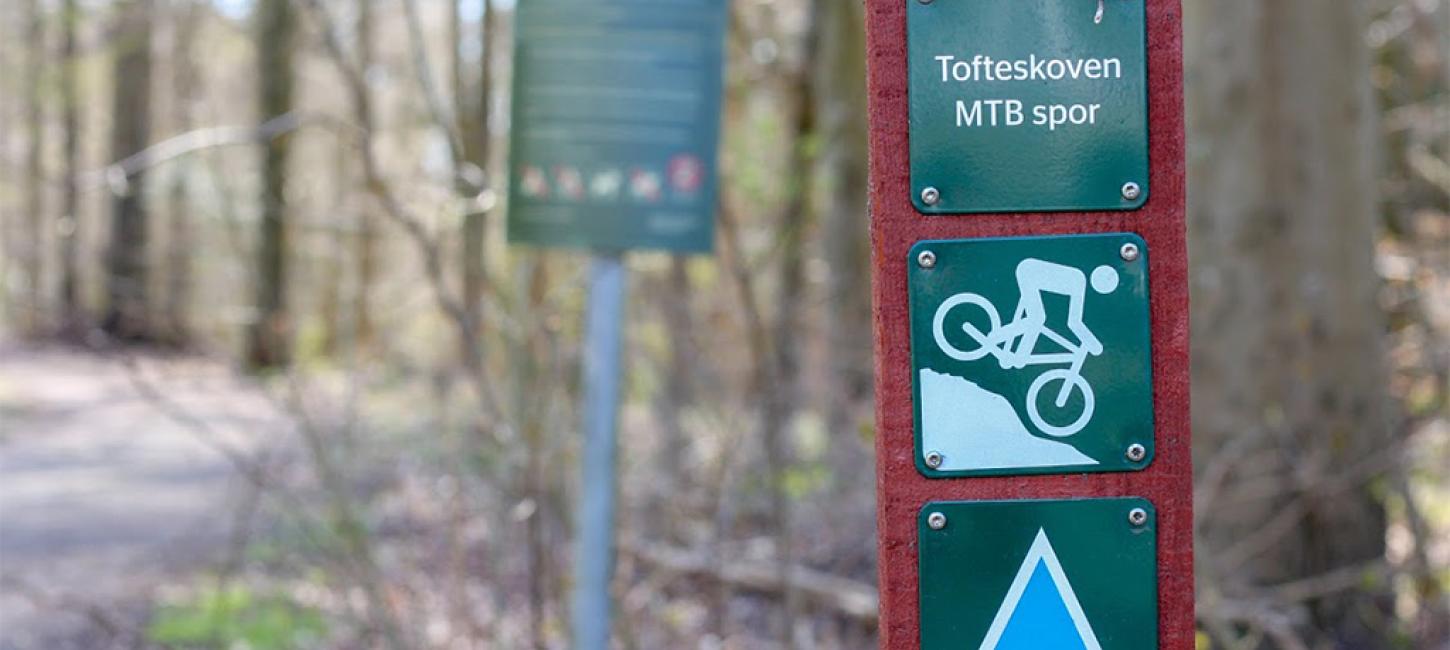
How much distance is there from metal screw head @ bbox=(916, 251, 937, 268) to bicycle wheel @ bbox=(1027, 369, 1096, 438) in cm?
18

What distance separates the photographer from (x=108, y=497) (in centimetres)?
1086

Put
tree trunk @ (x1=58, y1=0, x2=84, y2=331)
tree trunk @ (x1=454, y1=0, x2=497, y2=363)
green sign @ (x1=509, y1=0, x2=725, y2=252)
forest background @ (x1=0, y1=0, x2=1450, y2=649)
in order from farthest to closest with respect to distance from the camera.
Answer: tree trunk @ (x1=58, y1=0, x2=84, y2=331) < tree trunk @ (x1=454, y1=0, x2=497, y2=363) < forest background @ (x1=0, y1=0, x2=1450, y2=649) < green sign @ (x1=509, y1=0, x2=725, y2=252)

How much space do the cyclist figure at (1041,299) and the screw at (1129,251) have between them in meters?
0.02

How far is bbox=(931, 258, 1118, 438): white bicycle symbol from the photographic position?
1864mm

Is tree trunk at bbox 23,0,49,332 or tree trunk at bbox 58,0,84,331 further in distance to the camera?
tree trunk at bbox 23,0,49,332

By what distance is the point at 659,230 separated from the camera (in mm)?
3789

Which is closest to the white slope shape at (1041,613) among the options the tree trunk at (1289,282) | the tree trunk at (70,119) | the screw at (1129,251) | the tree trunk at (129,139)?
the screw at (1129,251)

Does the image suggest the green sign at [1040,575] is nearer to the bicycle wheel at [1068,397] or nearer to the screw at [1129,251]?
the bicycle wheel at [1068,397]

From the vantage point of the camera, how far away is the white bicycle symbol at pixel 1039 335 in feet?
6.12

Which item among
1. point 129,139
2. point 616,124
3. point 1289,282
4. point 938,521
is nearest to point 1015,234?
point 938,521

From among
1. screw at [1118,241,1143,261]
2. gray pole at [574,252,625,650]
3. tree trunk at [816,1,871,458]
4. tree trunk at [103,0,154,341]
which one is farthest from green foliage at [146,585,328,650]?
tree trunk at [103,0,154,341]

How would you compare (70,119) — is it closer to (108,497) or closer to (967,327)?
(108,497)

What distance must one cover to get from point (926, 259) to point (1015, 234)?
11 cm

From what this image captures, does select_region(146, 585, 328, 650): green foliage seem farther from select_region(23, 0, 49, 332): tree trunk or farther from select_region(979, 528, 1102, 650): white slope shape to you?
select_region(23, 0, 49, 332): tree trunk
